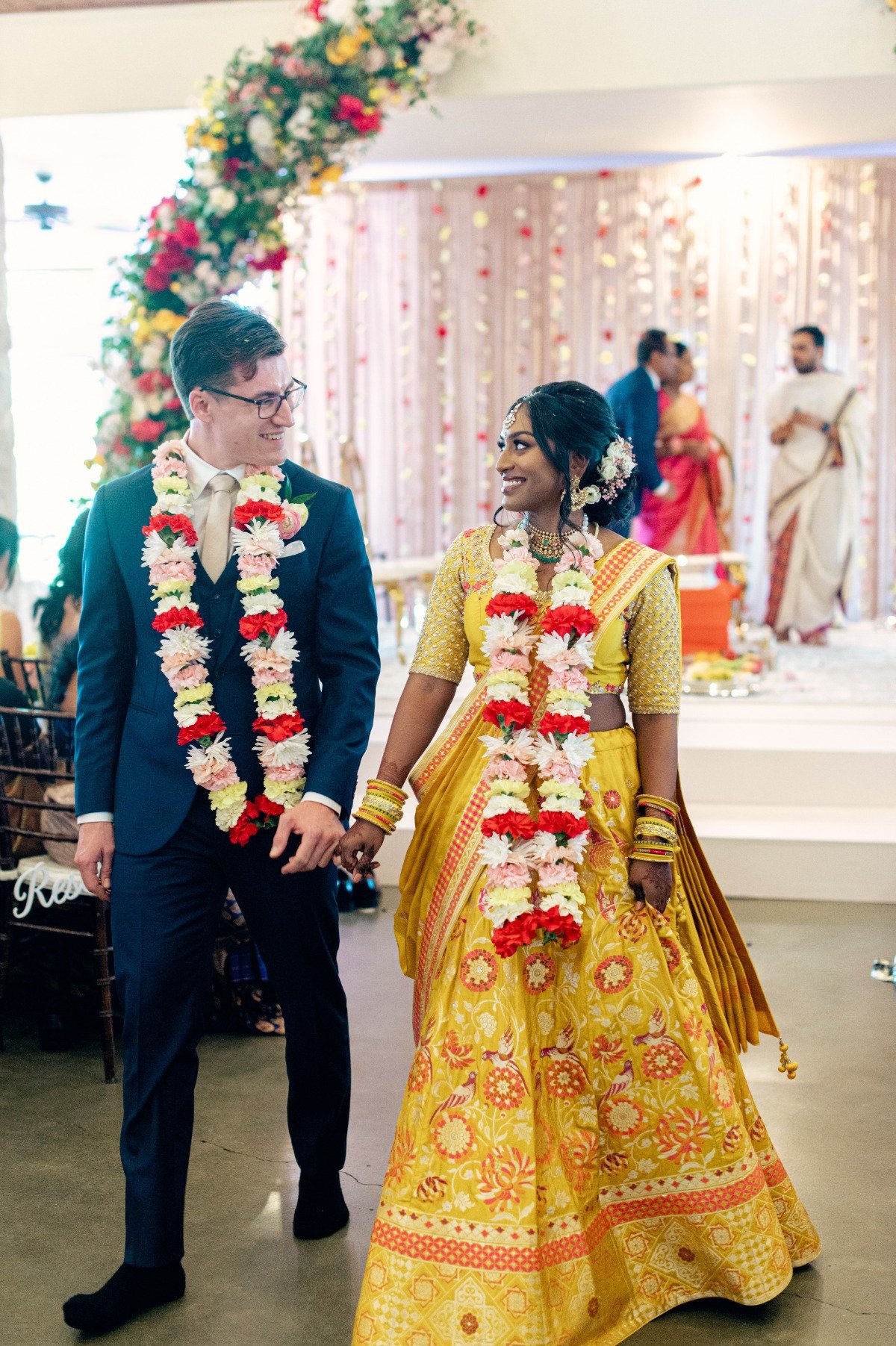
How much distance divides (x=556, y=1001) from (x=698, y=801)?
10.6ft

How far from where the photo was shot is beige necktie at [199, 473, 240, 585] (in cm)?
239

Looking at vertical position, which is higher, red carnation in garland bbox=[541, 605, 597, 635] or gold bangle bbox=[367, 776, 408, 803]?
red carnation in garland bbox=[541, 605, 597, 635]

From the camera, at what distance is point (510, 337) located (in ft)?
33.2

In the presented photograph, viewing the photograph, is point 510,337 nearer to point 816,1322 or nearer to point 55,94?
point 55,94

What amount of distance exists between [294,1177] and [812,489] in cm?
712

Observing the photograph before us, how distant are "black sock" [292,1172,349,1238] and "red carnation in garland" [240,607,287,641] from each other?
1.08 metres

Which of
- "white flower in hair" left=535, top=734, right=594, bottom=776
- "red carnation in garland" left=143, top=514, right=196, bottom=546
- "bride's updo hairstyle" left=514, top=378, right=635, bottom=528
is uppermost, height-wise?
"bride's updo hairstyle" left=514, top=378, right=635, bottom=528

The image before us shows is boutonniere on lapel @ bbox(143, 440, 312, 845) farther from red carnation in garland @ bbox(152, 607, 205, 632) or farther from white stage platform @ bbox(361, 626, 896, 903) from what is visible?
white stage platform @ bbox(361, 626, 896, 903)

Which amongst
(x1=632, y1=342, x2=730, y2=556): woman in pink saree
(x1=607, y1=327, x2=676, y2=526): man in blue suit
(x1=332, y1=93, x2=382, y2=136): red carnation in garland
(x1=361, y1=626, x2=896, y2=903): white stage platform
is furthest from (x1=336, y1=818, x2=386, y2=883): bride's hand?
(x1=632, y1=342, x2=730, y2=556): woman in pink saree

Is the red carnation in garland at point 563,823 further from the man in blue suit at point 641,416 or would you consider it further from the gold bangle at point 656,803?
the man in blue suit at point 641,416

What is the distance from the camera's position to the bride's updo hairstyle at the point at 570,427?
2.31 metres

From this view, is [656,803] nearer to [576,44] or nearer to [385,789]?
[385,789]

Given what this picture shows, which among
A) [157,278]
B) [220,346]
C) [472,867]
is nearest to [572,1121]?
[472,867]

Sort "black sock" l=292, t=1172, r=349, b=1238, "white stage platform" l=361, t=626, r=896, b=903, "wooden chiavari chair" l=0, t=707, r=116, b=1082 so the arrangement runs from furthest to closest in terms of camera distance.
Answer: "white stage platform" l=361, t=626, r=896, b=903 < "wooden chiavari chair" l=0, t=707, r=116, b=1082 < "black sock" l=292, t=1172, r=349, b=1238
